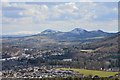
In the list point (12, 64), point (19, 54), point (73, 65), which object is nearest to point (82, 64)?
point (73, 65)

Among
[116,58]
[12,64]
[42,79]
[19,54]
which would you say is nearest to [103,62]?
[116,58]

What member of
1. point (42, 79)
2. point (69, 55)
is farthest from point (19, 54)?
point (42, 79)

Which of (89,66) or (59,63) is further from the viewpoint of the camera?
(59,63)

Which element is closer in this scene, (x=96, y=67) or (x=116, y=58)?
(x=96, y=67)

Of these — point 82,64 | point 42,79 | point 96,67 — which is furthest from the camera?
point 82,64

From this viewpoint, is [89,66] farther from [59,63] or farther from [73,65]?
[59,63]

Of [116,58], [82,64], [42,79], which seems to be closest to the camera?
[42,79]

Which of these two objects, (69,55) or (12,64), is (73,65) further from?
(69,55)

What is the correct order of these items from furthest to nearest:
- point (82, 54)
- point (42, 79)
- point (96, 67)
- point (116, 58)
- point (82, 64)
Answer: point (82, 54) < point (116, 58) < point (82, 64) < point (96, 67) < point (42, 79)
